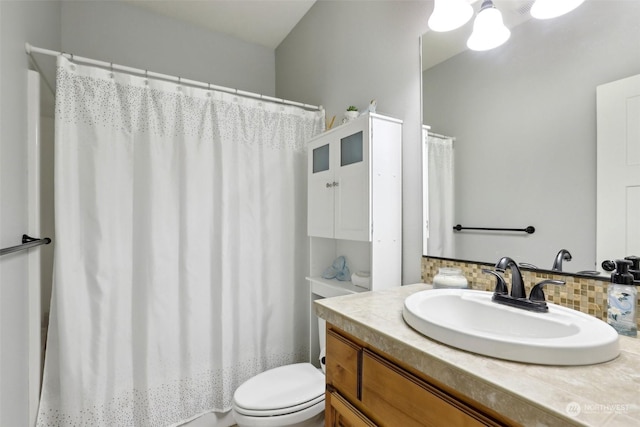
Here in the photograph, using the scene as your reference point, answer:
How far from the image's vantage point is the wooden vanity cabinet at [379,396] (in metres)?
0.60

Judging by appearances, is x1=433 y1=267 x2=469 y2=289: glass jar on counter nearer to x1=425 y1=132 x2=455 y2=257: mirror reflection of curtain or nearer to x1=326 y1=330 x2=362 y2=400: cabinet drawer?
x1=425 y1=132 x2=455 y2=257: mirror reflection of curtain

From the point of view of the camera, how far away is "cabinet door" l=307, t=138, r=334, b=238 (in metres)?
1.70

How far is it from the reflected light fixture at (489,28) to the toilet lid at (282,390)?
63.1 inches

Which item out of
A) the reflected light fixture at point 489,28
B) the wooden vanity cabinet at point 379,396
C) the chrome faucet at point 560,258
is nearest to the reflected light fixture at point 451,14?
the reflected light fixture at point 489,28

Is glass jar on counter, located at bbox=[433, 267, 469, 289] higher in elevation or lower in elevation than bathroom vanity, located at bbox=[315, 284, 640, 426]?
higher

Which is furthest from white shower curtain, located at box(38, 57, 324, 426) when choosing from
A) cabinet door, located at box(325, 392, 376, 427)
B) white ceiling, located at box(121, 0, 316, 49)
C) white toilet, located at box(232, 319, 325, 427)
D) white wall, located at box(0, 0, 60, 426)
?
cabinet door, located at box(325, 392, 376, 427)

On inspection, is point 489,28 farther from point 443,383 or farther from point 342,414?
A: point 342,414

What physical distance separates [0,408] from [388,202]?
1622 millimetres

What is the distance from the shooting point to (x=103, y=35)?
2156 mm

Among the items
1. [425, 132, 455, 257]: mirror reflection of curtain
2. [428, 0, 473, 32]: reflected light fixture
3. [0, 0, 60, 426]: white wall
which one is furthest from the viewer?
[425, 132, 455, 257]: mirror reflection of curtain

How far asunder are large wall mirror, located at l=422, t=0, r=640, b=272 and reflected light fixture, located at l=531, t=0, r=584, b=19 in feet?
0.07

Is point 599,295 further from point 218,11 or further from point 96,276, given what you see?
point 218,11

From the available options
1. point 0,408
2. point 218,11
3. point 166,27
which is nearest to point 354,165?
point 0,408

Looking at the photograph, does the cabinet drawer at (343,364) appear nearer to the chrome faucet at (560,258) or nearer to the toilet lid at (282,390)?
the toilet lid at (282,390)
